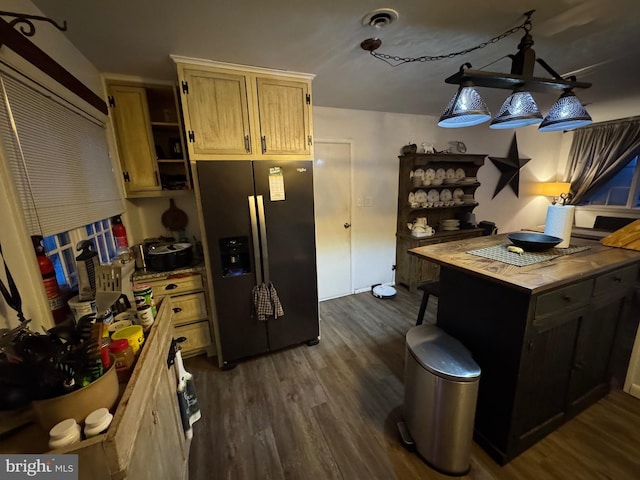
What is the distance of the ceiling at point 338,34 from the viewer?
1312mm

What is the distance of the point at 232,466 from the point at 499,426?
59.1 inches

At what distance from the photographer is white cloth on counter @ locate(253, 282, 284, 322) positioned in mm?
2094

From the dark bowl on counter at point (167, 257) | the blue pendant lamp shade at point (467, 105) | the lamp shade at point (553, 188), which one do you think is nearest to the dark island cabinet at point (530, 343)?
the blue pendant lamp shade at point (467, 105)

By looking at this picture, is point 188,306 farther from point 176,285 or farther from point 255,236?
point 255,236

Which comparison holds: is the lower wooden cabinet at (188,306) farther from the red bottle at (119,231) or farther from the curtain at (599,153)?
the curtain at (599,153)

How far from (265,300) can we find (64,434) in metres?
1.54

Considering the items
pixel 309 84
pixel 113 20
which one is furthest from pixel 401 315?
pixel 113 20

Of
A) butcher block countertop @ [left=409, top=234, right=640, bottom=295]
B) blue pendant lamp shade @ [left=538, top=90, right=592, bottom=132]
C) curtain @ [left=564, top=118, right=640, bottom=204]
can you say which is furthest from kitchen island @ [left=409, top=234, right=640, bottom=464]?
curtain @ [left=564, top=118, right=640, bottom=204]

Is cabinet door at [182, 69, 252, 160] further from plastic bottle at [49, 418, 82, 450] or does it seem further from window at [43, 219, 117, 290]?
plastic bottle at [49, 418, 82, 450]

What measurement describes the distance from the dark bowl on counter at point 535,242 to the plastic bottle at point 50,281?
2505 millimetres

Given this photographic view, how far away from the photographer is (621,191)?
14.4 feet

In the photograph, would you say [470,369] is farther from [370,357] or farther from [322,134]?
[322,134]

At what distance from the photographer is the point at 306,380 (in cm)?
202

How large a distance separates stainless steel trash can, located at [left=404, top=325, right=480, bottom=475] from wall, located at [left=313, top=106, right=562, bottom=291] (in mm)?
2110
